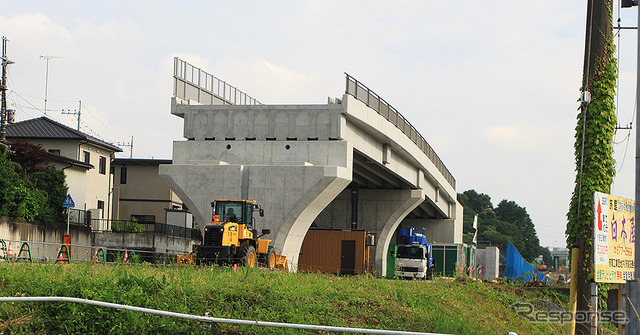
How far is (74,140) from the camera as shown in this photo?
5122 centimetres

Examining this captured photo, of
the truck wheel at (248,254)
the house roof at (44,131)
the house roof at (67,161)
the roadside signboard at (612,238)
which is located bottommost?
the truck wheel at (248,254)

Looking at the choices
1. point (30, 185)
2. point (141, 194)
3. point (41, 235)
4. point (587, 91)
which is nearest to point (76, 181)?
point (30, 185)

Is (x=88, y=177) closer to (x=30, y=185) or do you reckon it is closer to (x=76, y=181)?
(x=76, y=181)

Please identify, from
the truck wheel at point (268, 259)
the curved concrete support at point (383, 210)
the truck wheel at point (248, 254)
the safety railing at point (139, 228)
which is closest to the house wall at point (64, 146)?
the safety railing at point (139, 228)

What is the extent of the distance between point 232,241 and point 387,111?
1760cm

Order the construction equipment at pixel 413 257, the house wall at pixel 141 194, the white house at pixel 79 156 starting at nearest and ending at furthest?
the construction equipment at pixel 413 257
the white house at pixel 79 156
the house wall at pixel 141 194

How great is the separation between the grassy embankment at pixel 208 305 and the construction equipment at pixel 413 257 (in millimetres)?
32345

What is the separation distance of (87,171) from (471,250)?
3237 centimetres

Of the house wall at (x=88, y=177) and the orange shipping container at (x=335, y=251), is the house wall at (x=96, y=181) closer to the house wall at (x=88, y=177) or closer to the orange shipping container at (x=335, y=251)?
the house wall at (x=88, y=177)

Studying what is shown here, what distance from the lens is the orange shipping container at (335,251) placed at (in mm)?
41594

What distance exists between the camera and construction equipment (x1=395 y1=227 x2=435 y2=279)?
47.5 meters

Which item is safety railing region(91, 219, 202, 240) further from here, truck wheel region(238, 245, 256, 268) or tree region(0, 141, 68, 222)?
truck wheel region(238, 245, 256, 268)

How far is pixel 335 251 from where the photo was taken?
42.3m

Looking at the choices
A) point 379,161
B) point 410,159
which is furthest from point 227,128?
point 410,159
